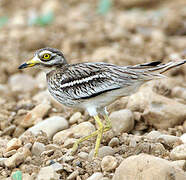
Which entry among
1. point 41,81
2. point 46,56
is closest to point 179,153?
point 46,56

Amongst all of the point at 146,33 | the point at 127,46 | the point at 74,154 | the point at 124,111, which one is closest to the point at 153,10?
the point at 146,33

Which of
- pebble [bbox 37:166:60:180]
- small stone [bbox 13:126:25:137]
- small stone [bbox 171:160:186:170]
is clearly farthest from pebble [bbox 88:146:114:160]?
small stone [bbox 13:126:25:137]

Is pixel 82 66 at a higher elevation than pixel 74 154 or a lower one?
higher

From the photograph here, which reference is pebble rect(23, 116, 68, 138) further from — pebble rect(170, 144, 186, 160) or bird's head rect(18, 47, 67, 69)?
pebble rect(170, 144, 186, 160)

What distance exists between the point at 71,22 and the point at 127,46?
1.95 metres

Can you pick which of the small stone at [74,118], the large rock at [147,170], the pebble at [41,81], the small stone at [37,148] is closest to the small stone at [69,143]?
the small stone at [37,148]

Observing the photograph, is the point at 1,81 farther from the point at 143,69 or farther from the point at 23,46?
the point at 143,69

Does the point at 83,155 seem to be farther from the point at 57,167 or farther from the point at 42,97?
the point at 42,97

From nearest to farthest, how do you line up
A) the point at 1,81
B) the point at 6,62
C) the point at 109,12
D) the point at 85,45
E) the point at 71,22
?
the point at 1,81
the point at 6,62
the point at 85,45
the point at 71,22
the point at 109,12

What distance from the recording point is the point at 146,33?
9.41 meters

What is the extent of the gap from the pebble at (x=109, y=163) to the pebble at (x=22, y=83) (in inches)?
134

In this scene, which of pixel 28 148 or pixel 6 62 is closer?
pixel 28 148

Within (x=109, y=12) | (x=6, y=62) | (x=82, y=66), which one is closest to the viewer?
(x=82, y=66)

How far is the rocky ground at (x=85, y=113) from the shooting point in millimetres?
3943
